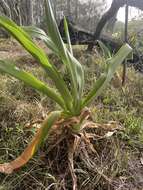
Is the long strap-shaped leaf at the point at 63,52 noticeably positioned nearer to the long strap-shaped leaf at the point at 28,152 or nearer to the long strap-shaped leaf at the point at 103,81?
the long strap-shaped leaf at the point at 103,81

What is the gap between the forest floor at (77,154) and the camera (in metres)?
1.65

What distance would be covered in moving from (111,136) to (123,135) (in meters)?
0.10

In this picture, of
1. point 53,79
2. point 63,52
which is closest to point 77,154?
point 53,79

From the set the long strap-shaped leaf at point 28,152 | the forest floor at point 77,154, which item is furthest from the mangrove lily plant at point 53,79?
the forest floor at point 77,154

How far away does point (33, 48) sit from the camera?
5.65ft

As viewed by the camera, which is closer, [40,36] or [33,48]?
[33,48]

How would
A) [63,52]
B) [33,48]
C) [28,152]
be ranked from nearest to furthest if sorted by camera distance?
[28,152], [33,48], [63,52]

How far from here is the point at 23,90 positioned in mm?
2535

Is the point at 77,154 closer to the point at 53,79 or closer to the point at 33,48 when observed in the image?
the point at 53,79

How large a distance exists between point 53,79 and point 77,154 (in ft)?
1.27

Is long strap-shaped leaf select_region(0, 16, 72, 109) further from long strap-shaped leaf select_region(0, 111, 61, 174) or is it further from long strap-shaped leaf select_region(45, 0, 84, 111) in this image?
long strap-shaped leaf select_region(0, 111, 61, 174)

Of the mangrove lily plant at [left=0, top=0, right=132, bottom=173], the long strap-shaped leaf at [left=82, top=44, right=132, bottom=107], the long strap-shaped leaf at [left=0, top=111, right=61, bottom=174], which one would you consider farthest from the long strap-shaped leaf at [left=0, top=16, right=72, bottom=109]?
the long strap-shaped leaf at [left=0, top=111, right=61, bottom=174]

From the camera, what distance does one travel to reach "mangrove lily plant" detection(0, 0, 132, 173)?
1612mm

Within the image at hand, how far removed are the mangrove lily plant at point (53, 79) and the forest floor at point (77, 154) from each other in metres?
0.12
